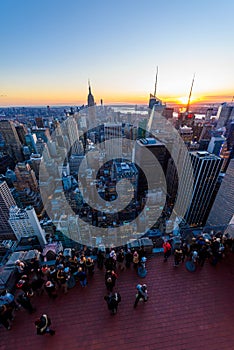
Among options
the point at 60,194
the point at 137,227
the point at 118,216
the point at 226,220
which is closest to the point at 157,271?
the point at 226,220

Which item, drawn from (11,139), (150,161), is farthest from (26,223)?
(11,139)

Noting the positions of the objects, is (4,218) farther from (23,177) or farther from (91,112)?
(91,112)

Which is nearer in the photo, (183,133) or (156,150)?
(156,150)

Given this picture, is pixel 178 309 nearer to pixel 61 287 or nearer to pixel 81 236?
pixel 61 287

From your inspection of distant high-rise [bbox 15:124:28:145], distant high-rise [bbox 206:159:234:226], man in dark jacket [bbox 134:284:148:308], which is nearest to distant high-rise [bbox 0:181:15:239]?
man in dark jacket [bbox 134:284:148:308]

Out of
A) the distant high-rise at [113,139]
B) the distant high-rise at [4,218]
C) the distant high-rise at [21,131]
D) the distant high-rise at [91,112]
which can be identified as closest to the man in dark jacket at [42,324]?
the distant high-rise at [4,218]

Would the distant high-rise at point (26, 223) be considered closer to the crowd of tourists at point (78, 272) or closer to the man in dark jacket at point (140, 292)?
the crowd of tourists at point (78, 272)

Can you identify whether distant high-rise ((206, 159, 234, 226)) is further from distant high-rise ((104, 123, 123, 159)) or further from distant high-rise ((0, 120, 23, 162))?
distant high-rise ((0, 120, 23, 162))
